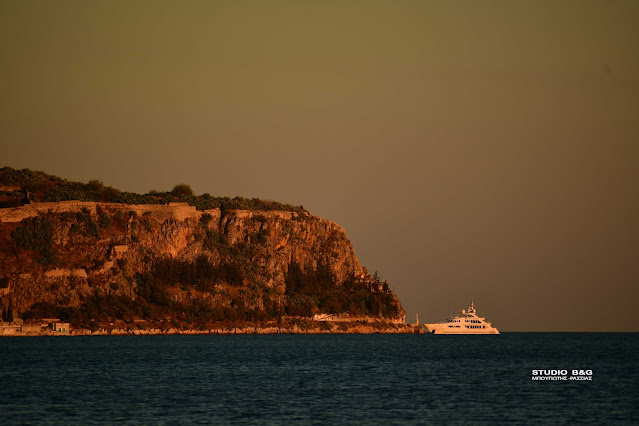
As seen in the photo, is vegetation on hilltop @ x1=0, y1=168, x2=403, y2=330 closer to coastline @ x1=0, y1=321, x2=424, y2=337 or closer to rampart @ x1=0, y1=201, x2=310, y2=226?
rampart @ x1=0, y1=201, x2=310, y2=226

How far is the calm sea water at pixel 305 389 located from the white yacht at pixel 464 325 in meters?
83.0

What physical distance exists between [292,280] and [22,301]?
49.7 metres

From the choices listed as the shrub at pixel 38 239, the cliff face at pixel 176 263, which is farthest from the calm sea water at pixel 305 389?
the shrub at pixel 38 239

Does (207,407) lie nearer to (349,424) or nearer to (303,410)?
(303,410)

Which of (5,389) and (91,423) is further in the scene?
(5,389)

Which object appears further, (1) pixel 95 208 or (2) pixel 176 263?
(2) pixel 176 263

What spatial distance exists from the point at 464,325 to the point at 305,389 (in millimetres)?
120948

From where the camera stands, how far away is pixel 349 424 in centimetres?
4281

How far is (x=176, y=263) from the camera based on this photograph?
15962 centimetres

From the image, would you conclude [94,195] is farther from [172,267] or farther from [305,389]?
[305,389]

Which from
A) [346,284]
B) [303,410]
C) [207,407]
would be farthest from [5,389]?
[346,284]

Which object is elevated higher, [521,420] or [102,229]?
[102,229]

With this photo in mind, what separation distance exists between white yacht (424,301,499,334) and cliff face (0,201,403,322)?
34.7 feet

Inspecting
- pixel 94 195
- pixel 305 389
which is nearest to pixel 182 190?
pixel 94 195
